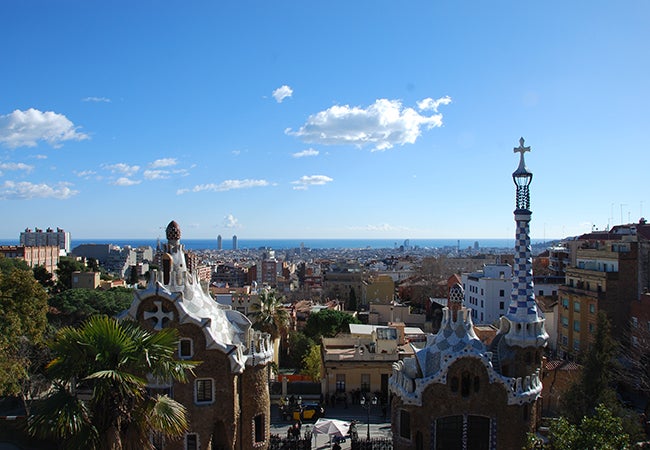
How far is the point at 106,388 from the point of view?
11.1 meters

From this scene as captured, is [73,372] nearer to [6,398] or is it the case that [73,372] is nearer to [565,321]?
[6,398]

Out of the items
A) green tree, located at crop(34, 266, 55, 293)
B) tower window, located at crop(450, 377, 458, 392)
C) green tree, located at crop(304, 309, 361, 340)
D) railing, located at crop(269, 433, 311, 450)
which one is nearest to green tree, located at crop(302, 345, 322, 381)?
green tree, located at crop(304, 309, 361, 340)

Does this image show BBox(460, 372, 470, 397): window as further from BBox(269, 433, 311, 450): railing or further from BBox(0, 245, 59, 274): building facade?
BBox(0, 245, 59, 274): building facade

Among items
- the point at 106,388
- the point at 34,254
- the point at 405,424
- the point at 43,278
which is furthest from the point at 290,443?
the point at 34,254

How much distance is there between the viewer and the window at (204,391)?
2109cm

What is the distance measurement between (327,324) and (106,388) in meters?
39.5

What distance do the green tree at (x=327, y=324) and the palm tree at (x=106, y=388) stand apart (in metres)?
38.2

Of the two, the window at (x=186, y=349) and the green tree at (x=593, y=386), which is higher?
the window at (x=186, y=349)

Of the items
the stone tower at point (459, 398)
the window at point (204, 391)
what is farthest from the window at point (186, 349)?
the stone tower at point (459, 398)

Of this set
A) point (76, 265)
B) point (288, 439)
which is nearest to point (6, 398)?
point (288, 439)

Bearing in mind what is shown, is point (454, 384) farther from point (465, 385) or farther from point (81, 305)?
point (81, 305)

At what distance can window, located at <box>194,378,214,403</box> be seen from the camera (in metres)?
21.1

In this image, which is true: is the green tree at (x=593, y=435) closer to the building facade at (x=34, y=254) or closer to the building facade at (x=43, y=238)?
the building facade at (x=34, y=254)

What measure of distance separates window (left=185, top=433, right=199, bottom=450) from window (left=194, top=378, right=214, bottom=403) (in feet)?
4.25
